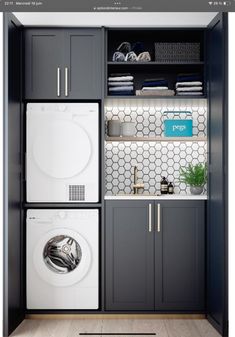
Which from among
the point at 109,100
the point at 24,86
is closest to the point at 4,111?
the point at 24,86

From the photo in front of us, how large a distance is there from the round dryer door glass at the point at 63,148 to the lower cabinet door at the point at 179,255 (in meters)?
0.79

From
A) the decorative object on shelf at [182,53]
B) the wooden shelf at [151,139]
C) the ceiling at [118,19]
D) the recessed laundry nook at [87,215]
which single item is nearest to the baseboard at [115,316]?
the recessed laundry nook at [87,215]

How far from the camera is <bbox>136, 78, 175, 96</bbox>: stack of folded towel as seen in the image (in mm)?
4672

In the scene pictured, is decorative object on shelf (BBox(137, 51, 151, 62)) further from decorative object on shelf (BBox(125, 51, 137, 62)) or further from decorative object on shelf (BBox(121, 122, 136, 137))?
decorative object on shelf (BBox(121, 122, 136, 137))

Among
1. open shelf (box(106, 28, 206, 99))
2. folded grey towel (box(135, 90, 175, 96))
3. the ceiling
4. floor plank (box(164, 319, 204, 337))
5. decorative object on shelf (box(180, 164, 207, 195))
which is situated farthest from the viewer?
open shelf (box(106, 28, 206, 99))

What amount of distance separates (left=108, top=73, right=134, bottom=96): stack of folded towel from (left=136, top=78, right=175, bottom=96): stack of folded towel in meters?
0.09

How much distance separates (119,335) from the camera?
4.14 m

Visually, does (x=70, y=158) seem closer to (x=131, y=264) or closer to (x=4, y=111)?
(x=4, y=111)

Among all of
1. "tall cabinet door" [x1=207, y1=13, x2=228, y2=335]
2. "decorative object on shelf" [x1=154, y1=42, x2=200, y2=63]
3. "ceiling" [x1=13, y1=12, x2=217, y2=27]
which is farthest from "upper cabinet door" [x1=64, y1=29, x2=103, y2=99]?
"tall cabinet door" [x1=207, y1=13, x2=228, y2=335]

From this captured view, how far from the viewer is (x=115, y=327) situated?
14.2ft

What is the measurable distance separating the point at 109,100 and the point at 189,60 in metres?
0.78

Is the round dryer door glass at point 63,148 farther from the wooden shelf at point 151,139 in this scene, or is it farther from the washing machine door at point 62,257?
the washing machine door at point 62,257

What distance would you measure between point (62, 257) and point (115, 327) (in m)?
0.74

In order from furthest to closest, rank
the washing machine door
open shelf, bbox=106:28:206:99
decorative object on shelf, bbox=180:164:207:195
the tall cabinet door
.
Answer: open shelf, bbox=106:28:206:99 < decorative object on shelf, bbox=180:164:207:195 < the washing machine door < the tall cabinet door
